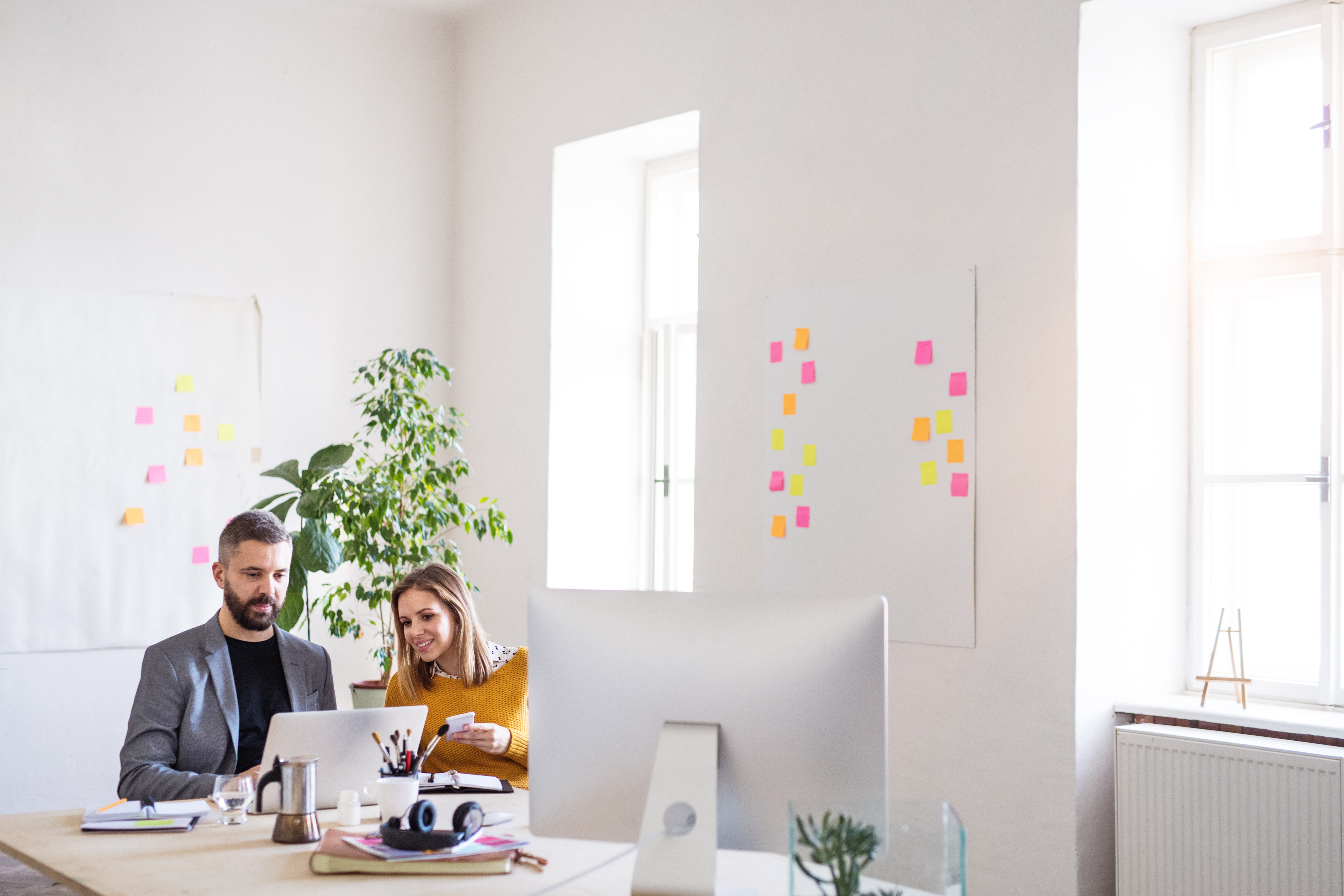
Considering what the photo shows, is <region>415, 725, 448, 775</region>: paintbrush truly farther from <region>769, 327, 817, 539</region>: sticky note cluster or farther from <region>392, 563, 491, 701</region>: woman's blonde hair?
<region>769, 327, 817, 539</region>: sticky note cluster

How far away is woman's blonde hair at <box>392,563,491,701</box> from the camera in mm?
3096

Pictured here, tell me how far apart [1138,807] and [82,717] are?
340 centimetres

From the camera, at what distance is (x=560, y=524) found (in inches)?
193

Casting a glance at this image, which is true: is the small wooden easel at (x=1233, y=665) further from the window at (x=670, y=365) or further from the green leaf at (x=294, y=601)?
the green leaf at (x=294, y=601)

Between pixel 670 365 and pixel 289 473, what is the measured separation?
1510 millimetres

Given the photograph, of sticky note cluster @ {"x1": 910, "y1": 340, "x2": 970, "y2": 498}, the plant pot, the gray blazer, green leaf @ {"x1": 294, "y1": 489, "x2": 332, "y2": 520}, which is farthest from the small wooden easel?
green leaf @ {"x1": 294, "y1": 489, "x2": 332, "y2": 520}

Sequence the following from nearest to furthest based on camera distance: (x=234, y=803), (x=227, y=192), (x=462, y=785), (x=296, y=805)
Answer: (x=296, y=805) → (x=234, y=803) → (x=462, y=785) → (x=227, y=192)

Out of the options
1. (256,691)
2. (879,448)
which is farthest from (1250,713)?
(256,691)

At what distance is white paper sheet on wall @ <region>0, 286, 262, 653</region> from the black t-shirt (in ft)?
5.23

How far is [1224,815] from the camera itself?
10.2 ft

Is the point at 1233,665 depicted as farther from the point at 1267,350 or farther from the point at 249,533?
the point at 249,533

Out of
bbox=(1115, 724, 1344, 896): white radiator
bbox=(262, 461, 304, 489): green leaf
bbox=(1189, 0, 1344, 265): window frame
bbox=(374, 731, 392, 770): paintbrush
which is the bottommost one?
bbox=(1115, 724, 1344, 896): white radiator

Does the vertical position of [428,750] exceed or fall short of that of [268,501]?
it falls short

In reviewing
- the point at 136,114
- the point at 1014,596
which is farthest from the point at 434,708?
the point at 136,114
